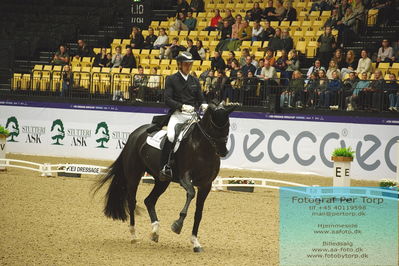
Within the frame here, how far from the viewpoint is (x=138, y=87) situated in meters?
23.3

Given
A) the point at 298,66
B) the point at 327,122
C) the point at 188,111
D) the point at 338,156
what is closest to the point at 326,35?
the point at 298,66

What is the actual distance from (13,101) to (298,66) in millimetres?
9737

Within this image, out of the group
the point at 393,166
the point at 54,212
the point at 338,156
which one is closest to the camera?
the point at 54,212

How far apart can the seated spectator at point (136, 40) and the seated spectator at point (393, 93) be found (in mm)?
10719

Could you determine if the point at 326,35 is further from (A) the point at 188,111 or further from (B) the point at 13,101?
(A) the point at 188,111

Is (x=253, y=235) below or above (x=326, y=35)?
below

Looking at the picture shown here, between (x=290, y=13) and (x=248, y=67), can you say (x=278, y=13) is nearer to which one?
(x=290, y=13)

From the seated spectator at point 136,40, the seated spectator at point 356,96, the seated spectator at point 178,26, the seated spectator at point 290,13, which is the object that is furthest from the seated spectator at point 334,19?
the seated spectator at point 136,40

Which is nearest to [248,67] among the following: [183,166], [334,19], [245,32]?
[245,32]

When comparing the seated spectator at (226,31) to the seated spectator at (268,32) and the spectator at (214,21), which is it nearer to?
the spectator at (214,21)

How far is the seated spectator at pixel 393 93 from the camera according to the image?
1902 cm

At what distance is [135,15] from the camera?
92.2 ft

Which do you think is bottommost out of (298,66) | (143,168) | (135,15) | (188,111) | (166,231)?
(166,231)

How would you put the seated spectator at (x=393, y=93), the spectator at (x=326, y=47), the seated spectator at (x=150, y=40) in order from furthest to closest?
1. the seated spectator at (x=150, y=40)
2. the spectator at (x=326, y=47)
3. the seated spectator at (x=393, y=93)
